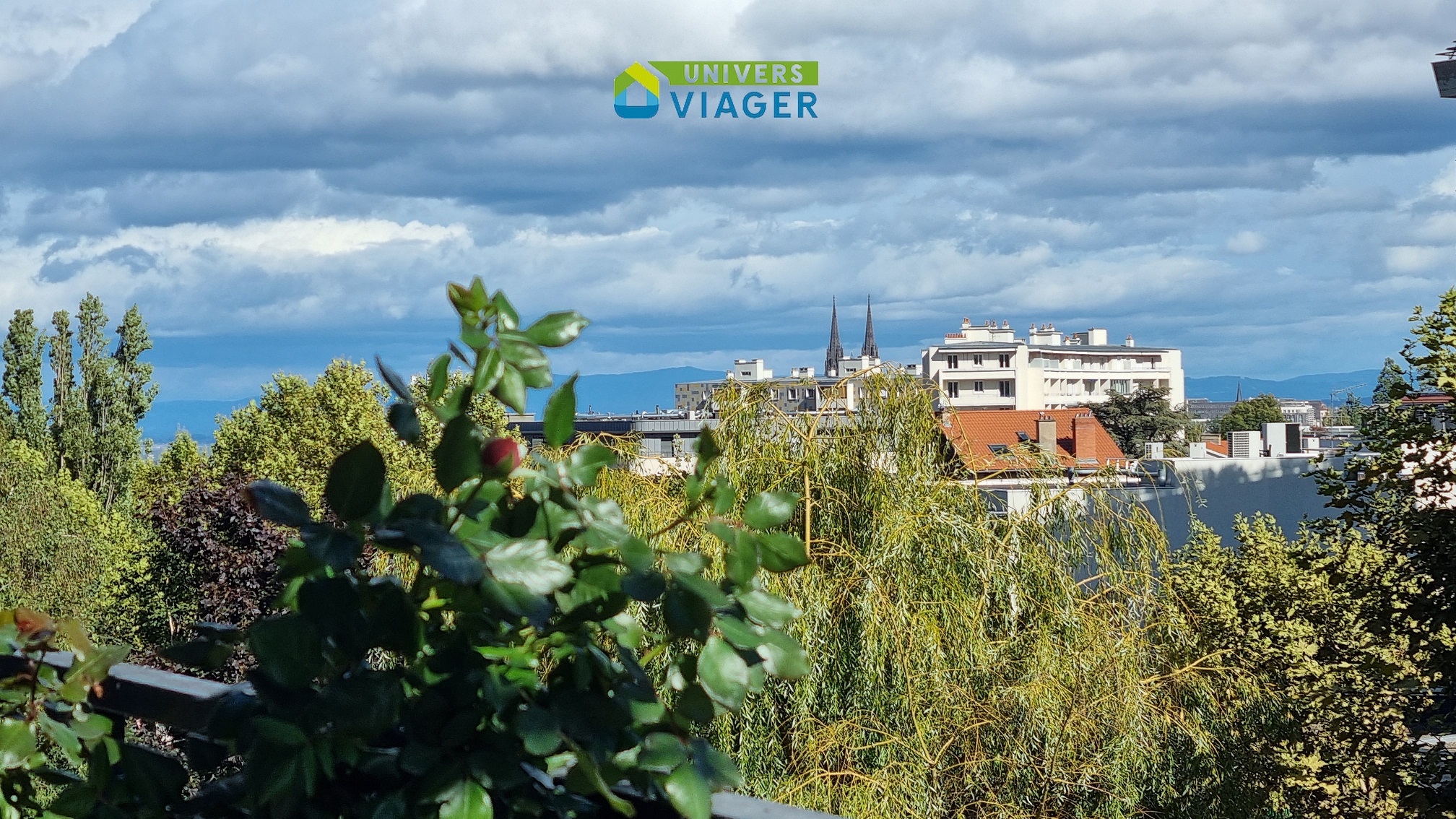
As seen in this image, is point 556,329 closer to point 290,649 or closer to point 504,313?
point 504,313

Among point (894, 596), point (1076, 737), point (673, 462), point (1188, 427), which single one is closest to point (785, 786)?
point (894, 596)

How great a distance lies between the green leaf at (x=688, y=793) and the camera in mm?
1072

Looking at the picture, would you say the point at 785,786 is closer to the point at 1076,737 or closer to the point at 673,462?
the point at 1076,737

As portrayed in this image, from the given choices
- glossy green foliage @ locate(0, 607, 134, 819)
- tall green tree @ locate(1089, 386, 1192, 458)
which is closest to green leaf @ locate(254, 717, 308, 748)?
glossy green foliage @ locate(0, 607, 134, 819)

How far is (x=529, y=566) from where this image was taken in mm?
1048

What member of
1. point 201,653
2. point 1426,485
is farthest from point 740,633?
point 1426,485

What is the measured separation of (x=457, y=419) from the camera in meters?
1.08

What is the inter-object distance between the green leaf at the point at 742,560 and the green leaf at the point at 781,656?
0.06m

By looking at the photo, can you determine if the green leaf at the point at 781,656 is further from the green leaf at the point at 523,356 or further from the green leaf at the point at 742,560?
the green leaf at the point at 523,356

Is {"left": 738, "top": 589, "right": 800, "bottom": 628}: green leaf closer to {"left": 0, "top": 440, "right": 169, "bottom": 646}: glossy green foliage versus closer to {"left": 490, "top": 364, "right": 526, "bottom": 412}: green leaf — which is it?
{"left": 490, "top": 364, "right": 526, "bottom": 412}: green leaf

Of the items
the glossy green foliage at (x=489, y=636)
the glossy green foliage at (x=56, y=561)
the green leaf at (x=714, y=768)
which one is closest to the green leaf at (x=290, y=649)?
the glossy green foliage at (x=489, y=636)

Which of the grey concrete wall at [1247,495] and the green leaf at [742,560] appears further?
the grey concrete wall at [1247,495]

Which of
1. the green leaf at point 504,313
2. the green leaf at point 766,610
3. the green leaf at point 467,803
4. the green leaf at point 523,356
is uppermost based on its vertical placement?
the green leaf at point 504,313

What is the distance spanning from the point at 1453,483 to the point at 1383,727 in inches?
71.8
